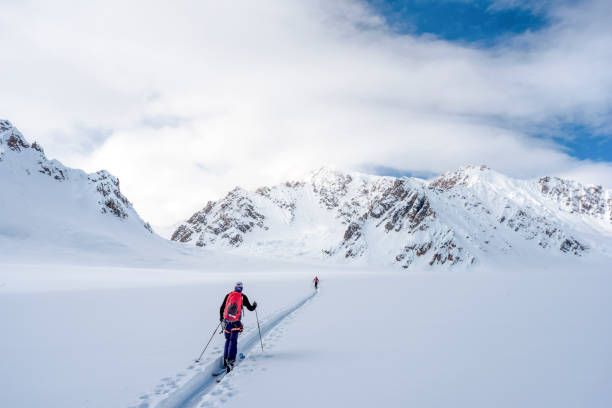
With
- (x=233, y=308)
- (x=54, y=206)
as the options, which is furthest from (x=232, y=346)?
(x=54, y=206)

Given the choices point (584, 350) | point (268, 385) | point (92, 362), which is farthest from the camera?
point (584, 350)

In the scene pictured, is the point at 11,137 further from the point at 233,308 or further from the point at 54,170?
the point at 233,308

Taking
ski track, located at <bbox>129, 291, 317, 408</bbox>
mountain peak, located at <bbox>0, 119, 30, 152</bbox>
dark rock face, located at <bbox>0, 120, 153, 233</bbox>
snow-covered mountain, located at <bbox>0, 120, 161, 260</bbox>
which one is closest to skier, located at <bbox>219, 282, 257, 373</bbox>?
ski track, located at <bbox>129, 291, 317, 408</bbox>

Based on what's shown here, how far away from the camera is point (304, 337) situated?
39.7ft

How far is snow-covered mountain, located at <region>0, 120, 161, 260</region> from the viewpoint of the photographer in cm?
8321

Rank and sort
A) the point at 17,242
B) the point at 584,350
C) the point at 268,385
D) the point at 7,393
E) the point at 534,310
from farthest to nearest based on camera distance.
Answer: the point at 17,242, the point at 534,310, the point at 584,350, the point at 268,385, the point at 7,393

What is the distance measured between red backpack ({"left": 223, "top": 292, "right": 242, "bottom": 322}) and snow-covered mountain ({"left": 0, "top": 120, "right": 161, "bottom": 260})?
87.6 metres

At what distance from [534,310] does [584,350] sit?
8969 millimetres

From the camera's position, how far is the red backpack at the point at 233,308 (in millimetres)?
9133

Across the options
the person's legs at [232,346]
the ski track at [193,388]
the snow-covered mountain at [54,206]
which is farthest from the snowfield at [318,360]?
the snow-covered mountain at [54,206]

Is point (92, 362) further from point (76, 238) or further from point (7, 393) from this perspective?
point (76, 238)

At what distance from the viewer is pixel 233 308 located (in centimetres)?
924

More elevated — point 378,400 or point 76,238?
point 76,238

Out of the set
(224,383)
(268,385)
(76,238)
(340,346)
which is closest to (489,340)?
(340,346)
